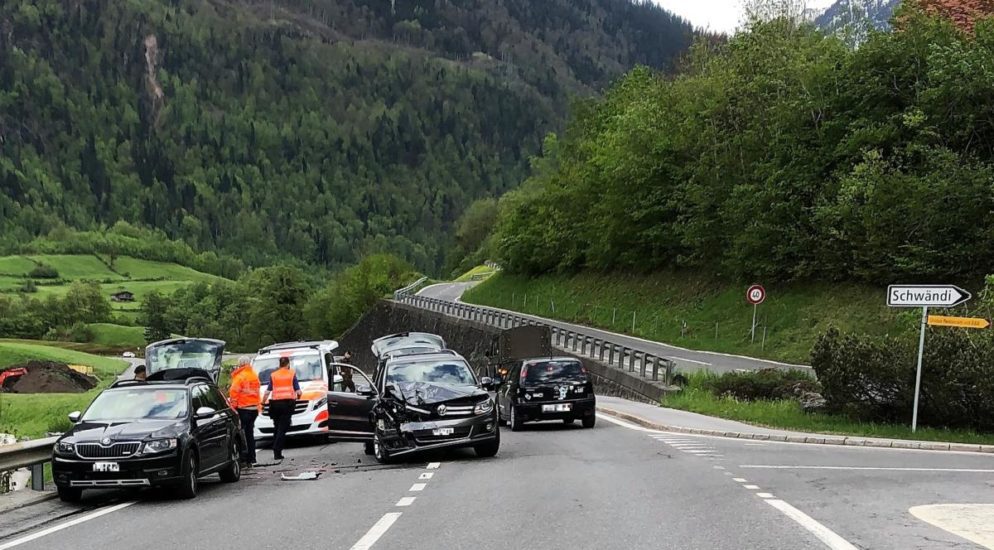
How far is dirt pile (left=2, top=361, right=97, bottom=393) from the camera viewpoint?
2267 inches

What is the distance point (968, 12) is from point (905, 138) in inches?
309

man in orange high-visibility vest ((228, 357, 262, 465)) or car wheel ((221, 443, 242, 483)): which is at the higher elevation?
man in orange high-visibility vest ((228, 357, 262, 465))

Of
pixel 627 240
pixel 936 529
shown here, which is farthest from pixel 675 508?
pixel 627 240

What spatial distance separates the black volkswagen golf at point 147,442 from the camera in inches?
490

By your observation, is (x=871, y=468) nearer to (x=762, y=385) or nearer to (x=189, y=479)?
(x=189, y=479)

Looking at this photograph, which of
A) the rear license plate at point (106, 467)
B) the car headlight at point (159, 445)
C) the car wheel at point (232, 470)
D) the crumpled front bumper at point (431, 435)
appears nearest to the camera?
the rear license plate at point (106, 467)

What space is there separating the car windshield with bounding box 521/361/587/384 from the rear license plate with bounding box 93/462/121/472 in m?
11.9

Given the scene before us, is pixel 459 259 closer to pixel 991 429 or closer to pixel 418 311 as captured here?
pixel 418 311

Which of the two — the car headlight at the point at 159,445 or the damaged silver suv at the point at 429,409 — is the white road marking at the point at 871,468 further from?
the car headlight at the point at 159,445

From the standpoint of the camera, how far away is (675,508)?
423 inches

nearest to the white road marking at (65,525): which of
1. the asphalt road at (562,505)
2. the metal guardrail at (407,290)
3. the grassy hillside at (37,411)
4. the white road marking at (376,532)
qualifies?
the asphalt road at (562,505)

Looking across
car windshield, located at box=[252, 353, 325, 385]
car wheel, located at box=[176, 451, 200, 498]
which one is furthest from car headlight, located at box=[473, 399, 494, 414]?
car windshield, located at box=[252, 353, 325, 385]

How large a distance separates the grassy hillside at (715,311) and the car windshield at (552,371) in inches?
373

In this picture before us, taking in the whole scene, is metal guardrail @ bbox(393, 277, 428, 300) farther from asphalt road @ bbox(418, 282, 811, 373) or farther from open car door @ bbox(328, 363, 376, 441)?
open car door @ bbox(328, 363, 376, 441)
